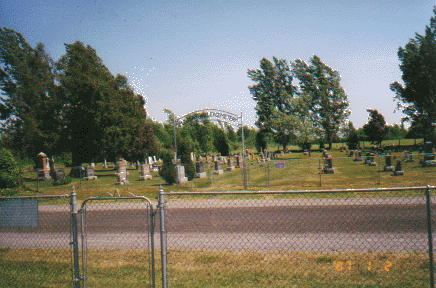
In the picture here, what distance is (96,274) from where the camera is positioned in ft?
16.8

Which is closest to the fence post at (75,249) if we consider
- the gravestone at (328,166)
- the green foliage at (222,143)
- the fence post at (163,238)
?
the fence post at (163,238)

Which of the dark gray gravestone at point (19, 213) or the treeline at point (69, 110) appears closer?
the dark gray gravestone at point (19, 213)

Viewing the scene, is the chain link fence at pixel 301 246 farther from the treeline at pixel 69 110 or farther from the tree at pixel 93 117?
the tree at pixel 93 117

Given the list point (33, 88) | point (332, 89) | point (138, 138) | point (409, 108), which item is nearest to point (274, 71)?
point (332, 89)

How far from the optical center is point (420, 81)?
4216 centimetres

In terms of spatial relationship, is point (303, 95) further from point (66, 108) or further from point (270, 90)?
point (66, 108)

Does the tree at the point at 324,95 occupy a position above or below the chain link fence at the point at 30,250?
above

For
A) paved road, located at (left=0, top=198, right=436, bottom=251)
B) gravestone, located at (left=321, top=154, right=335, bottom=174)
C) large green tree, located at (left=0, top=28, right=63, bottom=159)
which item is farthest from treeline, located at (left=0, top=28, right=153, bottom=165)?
paved road, located at (left=0, top=198, right=436, bottom=251)

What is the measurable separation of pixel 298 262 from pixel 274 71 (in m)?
59.3

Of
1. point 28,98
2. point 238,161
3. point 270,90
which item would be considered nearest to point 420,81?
point 270,90

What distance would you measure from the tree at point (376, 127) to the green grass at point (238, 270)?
169 ft

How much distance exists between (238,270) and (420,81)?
49.2m

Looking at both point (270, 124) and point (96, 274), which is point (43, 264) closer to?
point (96, 274)

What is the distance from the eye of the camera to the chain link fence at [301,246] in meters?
4.46
